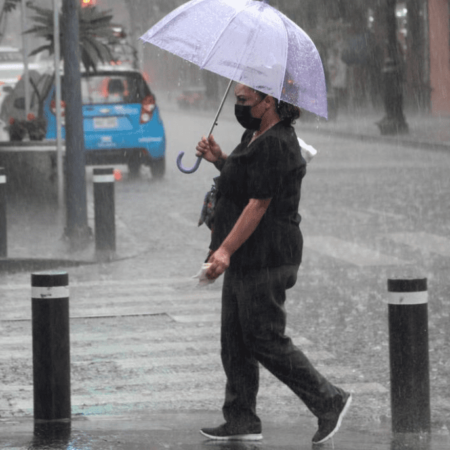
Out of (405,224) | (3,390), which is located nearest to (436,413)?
(3,390)

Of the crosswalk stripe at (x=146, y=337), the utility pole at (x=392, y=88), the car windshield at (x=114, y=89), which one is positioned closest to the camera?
the crosswalk stripe at (x=146, y=337)

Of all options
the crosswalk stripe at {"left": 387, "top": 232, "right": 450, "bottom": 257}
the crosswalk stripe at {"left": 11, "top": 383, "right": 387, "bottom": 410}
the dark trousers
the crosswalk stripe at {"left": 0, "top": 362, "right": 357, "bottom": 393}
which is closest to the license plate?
the crosswalk stripe at {"left": 387, "top": 232, "right": 450, "bottom": 257}

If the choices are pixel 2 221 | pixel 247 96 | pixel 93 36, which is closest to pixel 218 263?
pixel 247 96

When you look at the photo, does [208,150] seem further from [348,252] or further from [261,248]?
[348,252]

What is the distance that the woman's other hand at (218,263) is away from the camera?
4.76 meters

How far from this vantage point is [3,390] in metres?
6.39

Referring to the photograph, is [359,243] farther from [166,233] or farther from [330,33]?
[330,33]

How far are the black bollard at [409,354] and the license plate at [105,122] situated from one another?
13.6m

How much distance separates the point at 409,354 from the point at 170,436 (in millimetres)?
1111

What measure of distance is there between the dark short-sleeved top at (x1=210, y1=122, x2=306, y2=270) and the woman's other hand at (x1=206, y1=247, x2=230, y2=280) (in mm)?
162

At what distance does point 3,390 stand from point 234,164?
2.24 meters

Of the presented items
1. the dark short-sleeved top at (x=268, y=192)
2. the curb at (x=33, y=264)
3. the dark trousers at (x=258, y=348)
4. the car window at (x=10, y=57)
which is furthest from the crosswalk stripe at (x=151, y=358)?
the car window at (x=10, y=57)

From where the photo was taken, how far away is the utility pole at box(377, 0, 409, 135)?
93.8 feet

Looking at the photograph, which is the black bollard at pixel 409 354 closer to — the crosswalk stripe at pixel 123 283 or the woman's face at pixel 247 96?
the woman's face at pixel 247 96
